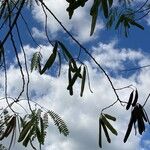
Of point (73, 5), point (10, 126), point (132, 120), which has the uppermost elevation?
point (73, 5)

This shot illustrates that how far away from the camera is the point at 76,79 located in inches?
112


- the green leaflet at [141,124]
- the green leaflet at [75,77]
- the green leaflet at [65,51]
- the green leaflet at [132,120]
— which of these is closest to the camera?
the green leaflet at [132,120]

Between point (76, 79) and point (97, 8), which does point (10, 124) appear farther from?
point (97, 8)

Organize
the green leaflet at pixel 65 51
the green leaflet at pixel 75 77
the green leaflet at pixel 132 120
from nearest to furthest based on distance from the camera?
the green leaflet at pixel 132 120, the green leaflet at pixel 75 77, the green leaflet at pixel 65 51

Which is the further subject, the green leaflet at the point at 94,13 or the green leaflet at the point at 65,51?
the green leaflet at the point at 65,51

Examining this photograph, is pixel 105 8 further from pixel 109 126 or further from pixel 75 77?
pixel 109 126

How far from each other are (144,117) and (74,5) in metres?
0.69

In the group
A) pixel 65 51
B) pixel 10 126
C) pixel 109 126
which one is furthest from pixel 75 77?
pixel 10 126

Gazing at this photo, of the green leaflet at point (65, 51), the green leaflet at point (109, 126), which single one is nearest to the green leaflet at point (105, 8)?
the green leaflet at point (65, 51)

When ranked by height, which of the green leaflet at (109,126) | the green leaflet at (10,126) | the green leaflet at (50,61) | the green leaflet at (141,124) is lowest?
the green leaflet at (10,126)

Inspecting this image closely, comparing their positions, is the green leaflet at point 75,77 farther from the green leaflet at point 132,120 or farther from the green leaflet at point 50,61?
the green leaflet at point 132,120

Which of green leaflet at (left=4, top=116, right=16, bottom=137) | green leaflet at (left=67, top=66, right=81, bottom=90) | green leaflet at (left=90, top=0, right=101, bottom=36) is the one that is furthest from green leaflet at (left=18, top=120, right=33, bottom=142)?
green leaflet at (left=90, top=0, right=101, bottom=36)

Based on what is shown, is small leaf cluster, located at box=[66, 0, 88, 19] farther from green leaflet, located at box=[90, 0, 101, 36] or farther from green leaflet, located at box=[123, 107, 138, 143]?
→ green leaflet, located at box=[123, 107, 138, 143]

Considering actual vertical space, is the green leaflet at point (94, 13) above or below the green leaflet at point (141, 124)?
above
